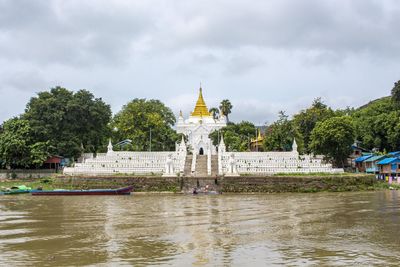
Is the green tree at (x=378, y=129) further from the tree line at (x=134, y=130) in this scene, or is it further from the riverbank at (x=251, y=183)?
the riverbank at (x=251, y=183)

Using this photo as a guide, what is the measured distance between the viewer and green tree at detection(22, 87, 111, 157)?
5059 centimetres

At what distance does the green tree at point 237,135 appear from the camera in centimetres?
5903

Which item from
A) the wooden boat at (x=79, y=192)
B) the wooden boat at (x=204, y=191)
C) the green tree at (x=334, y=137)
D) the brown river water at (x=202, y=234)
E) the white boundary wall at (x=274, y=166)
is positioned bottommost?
the brown river water at (x=202, y=234)

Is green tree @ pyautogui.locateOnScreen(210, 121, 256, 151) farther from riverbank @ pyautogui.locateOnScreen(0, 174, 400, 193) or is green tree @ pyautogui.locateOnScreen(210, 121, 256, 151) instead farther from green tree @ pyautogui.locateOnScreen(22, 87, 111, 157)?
riverbank @ pyautogui.locateOnScreen(0, 174, 400, 193)

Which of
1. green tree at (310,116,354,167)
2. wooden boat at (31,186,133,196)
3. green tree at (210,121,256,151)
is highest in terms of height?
green tree at (210,121,256,151)

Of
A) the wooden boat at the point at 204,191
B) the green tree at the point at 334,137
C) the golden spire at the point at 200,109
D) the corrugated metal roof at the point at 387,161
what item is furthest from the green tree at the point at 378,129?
the wooden boat at the point at 204,191

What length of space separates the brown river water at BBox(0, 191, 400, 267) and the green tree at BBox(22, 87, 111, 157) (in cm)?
2402

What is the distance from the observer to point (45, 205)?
27.5 metres

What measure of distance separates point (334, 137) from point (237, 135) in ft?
67.2

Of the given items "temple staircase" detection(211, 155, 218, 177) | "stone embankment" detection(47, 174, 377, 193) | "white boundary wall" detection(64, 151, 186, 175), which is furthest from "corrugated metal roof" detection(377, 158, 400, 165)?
"white boundary wall" detection(64, 151, 186, 175)

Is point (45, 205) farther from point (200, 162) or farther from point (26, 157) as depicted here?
point (26, 157)

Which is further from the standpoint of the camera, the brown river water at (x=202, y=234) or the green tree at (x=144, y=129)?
the green tree at (x=144, y=129)

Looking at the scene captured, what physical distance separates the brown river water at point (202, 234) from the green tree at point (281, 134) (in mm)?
24884

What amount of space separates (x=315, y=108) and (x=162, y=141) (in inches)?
739
